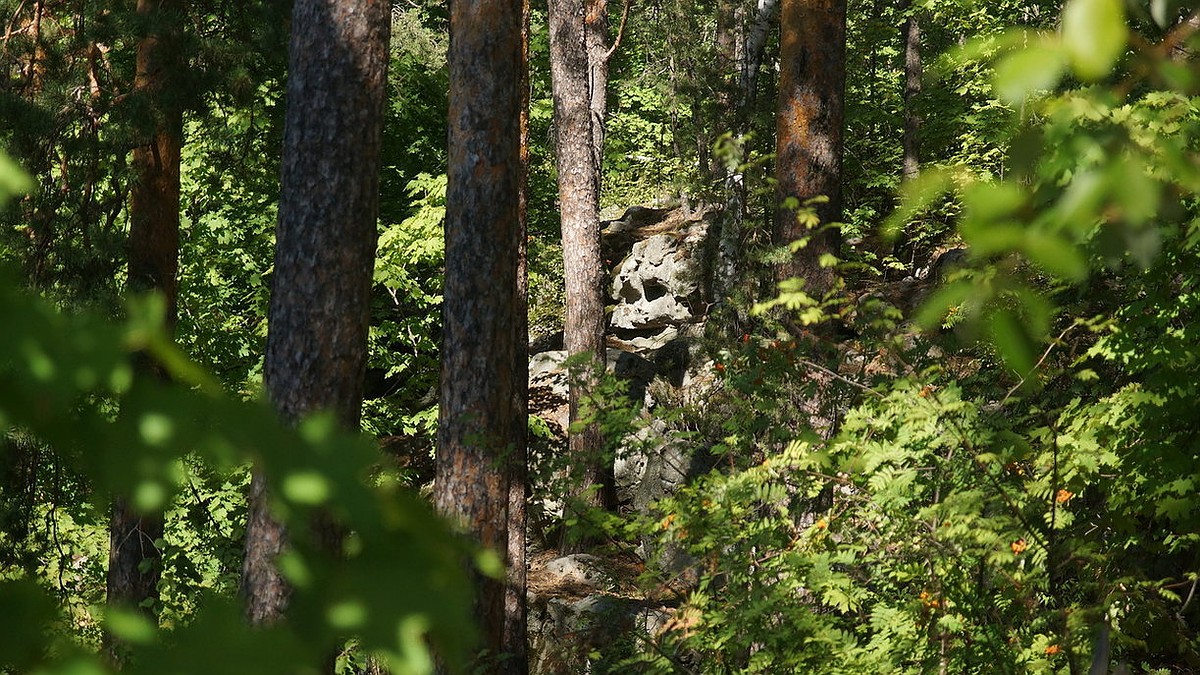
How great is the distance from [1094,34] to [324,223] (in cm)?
516

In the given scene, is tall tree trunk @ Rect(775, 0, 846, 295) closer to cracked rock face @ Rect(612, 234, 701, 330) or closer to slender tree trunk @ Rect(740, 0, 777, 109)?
slender tree trunk @ Rect(740, 0, 777, 109)

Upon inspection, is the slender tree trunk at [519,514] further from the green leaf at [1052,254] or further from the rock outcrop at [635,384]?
the green leaf at [1052,254]

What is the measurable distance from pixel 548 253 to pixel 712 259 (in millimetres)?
2895

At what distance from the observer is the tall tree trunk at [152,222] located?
8578mm

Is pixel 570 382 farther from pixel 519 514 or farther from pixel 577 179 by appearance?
pixel 577 179

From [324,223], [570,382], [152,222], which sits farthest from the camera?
[152,222]

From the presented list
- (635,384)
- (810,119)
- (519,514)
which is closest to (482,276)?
(519,514)

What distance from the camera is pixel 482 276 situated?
6.92m

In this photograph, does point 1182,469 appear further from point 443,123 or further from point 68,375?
point 443,123

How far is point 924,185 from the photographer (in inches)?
47.9

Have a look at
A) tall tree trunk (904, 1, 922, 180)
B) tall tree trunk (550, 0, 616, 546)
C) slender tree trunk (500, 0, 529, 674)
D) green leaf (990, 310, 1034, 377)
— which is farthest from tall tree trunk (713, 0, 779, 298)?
green leaf (990, 310, 1034, 377)

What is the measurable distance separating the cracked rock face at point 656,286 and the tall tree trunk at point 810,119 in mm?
9434

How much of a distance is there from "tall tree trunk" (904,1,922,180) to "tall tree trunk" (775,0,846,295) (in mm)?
11670

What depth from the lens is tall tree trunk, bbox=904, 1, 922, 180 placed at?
18391mm
